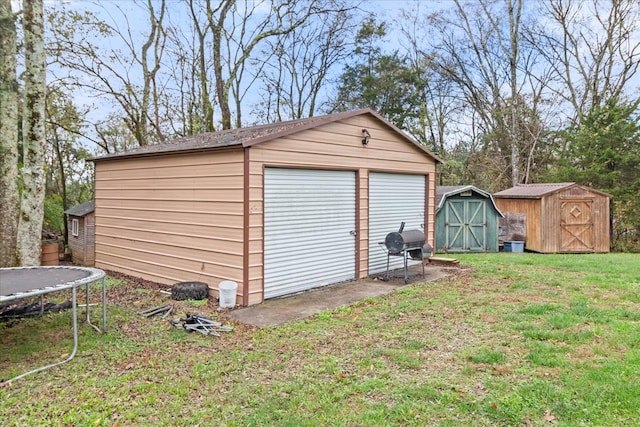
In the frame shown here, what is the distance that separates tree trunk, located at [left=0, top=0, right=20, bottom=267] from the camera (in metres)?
6.74

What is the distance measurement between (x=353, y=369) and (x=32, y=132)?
630 cm

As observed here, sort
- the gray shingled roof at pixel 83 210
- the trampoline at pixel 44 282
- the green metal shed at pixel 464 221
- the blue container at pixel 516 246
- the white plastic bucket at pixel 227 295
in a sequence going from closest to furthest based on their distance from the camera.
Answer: the trampoline at pixel 44 282 → the white plastic bucket at pixel 227 295 → the gray shingled roof at pixel 83 210 → the green metal shed at pixel 464 221 → the blue container at pixel 516 246

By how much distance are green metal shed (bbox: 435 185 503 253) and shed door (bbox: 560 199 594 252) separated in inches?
87.9

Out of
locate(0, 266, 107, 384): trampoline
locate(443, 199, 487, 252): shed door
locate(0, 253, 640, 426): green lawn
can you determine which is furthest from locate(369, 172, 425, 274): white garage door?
locate(0, 266, 107, 384): trampoline

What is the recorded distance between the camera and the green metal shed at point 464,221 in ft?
42.4

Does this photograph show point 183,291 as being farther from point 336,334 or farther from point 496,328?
point 496,328

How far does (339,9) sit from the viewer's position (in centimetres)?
1623

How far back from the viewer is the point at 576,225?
1341 centimetres

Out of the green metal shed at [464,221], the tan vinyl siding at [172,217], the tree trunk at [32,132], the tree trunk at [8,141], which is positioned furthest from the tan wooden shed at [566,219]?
the tree trunk at [8,141]

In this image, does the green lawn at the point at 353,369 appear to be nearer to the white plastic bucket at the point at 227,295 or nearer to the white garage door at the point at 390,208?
the white plastic bucket at the point at 227,295

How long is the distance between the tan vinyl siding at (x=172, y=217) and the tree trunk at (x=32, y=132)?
1.60 metres

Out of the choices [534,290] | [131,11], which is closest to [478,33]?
[131,11]

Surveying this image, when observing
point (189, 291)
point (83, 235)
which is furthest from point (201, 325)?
point (83, 235)

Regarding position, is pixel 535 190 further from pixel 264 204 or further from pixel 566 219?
pixel 264 204
